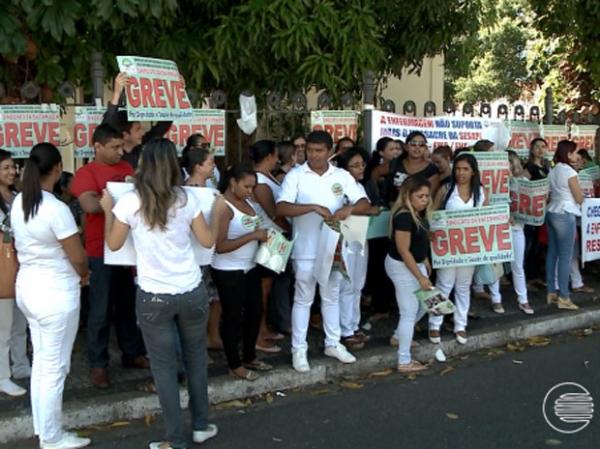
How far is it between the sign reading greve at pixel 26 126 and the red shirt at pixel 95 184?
1.14 meters

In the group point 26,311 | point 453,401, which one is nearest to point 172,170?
point 26,311

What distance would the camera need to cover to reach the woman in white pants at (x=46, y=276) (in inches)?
153

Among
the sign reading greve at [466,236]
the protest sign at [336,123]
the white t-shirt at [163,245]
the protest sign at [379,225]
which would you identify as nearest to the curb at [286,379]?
the sign reading greve at [466,236]

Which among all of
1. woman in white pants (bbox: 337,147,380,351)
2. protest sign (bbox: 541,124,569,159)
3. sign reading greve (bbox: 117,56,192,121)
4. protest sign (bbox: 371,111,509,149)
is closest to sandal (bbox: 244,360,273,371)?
woman in white pants (bbox: 337,147,380,351)

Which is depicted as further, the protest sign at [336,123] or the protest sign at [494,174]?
the protest sign at [336,123]

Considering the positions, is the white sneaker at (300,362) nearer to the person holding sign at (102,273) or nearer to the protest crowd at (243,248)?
the protest crowd at (243,248)

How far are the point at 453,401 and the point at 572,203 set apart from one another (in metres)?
3.11

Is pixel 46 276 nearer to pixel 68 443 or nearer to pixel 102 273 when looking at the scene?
pixel 102 273

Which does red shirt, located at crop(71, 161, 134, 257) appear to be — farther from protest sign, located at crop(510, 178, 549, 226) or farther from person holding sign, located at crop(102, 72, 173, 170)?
protest sign, located at crop(510, 178, 549, 226)

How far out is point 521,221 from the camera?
727 centimetres

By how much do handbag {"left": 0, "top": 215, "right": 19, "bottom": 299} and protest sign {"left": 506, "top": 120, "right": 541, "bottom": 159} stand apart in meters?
6.03

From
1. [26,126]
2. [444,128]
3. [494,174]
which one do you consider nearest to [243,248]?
[26,126]

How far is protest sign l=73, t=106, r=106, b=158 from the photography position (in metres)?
5.73

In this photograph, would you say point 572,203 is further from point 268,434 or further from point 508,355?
point 268,434
